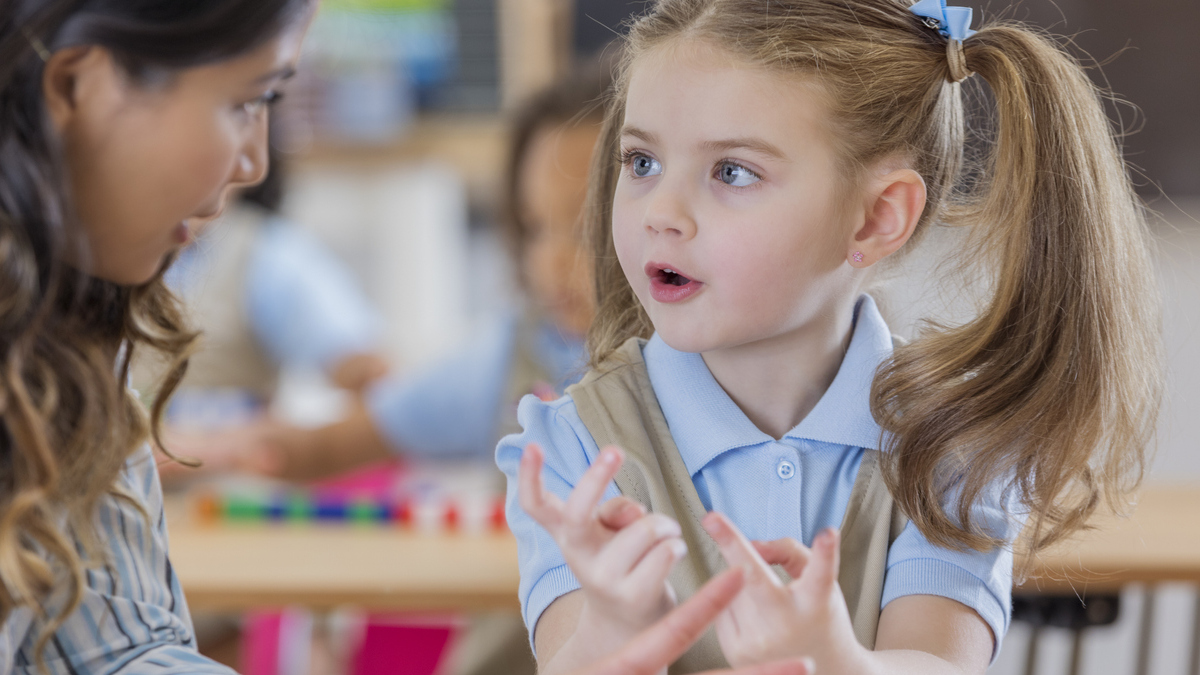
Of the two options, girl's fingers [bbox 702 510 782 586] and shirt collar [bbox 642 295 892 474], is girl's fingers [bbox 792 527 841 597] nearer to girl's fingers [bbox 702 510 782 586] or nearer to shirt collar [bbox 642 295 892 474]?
girl's fingers [bbox 702 510 782 586]

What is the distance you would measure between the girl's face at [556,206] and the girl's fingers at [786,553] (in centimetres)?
83

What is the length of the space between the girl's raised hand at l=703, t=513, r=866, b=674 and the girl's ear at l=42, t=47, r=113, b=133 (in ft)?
1.16

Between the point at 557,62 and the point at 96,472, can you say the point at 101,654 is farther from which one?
the point at 557,62

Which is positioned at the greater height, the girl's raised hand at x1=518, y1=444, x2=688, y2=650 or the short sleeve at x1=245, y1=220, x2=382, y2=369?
the girl's raised hand at x1=518, y1=444, x2=688, y2=650

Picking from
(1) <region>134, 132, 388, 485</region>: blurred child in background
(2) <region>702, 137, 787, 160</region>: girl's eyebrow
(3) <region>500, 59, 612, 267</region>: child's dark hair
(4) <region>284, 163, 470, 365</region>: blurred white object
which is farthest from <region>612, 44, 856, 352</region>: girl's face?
(4) <region>284, 163, 470, 365</region>: blurred white object

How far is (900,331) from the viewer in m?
0.76

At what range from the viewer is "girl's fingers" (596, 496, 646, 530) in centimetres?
52

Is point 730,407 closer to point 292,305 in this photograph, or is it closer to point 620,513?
point 620,513

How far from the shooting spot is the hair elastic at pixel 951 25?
622 mm

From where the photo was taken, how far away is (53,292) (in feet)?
1.69

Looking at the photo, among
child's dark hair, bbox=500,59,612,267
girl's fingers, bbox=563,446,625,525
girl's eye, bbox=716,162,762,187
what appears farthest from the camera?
child's dark hair, bbox=500,59,612,267

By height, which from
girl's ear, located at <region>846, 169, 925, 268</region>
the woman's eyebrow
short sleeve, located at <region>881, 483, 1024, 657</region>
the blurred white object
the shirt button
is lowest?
the blurred white object

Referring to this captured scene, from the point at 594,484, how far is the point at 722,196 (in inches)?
7.5

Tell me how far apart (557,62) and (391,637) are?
1659 millimetres
